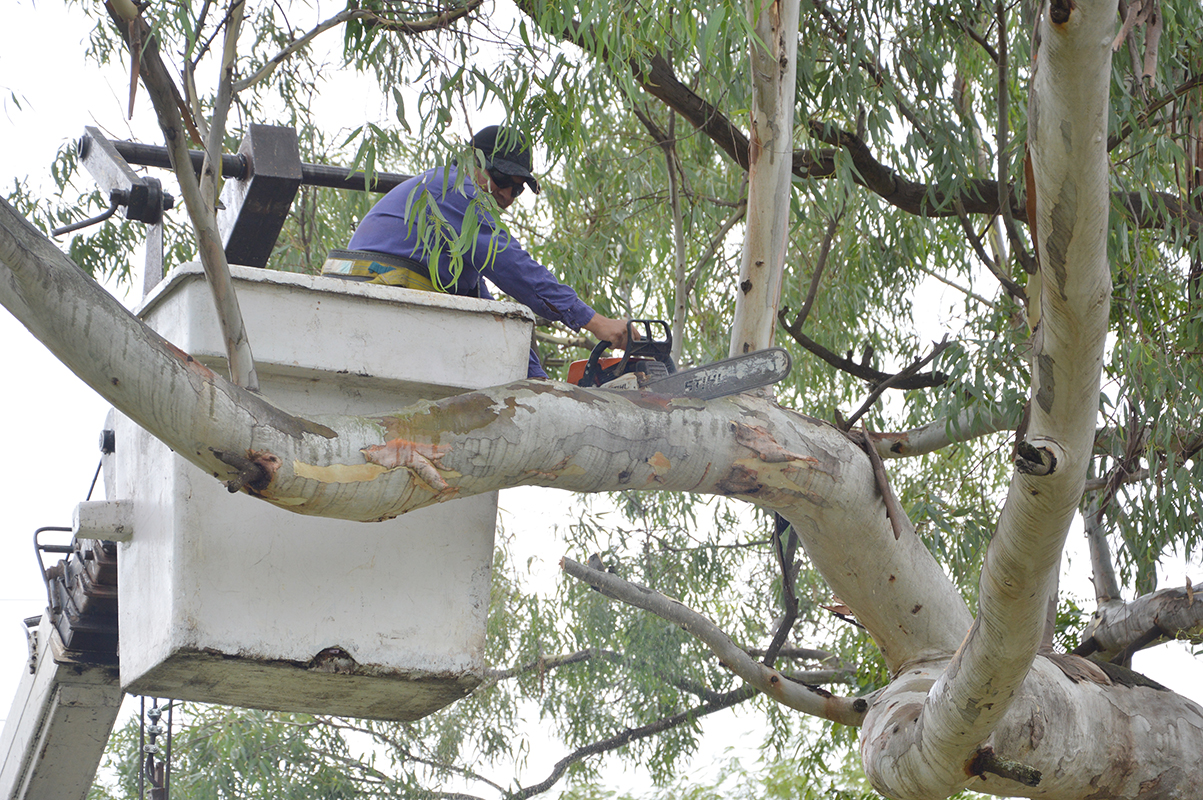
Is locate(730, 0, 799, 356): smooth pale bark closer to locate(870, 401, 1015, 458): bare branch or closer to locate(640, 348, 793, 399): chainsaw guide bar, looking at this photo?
locate(640, 348, 793, 399): chainsaw guide bar

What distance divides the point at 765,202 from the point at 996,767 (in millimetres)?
1533

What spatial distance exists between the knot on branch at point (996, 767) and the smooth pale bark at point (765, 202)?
3.77ft

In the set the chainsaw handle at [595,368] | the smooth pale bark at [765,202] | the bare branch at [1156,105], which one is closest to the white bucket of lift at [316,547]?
the chainsaw handle at [595,368]

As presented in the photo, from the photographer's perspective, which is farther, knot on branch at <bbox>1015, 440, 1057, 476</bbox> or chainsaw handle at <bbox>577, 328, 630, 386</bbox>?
chainsaw handle at <bbox>577, 328, 630, 386</bbox>

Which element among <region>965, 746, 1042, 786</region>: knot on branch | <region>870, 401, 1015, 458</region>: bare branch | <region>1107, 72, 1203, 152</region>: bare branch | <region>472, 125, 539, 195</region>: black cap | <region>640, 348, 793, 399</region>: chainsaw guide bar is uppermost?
<region>1107, 72, 1203, 152</region>: bare branch

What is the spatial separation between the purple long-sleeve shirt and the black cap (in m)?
0.15

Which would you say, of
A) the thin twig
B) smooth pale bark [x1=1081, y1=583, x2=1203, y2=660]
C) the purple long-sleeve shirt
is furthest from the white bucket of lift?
smooth pale bark [x1=1081, y1=583, x2=1203, y2=660]

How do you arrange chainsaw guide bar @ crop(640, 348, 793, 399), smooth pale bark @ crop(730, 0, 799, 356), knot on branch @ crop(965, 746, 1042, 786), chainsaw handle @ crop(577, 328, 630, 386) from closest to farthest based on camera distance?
knot on branch @ crop(965, 746, 1042, 786)
chainsaw guide bar @ crop(640, 348, 793, 399)
smooth pale bark @ crop(730, 0, 799, 356)
chainsaw handle @ crop(577, 328, 630, 386)

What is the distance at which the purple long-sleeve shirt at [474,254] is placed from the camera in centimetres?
316

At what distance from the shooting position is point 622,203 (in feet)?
19.9

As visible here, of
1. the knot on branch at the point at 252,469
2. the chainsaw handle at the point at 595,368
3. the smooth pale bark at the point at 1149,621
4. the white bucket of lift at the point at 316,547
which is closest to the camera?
the knot on branch at the point at 252,469

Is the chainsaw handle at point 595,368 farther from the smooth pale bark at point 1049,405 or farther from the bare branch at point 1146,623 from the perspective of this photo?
the bare branch at point 1146,623

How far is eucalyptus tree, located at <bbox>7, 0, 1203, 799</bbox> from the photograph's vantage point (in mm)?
2162

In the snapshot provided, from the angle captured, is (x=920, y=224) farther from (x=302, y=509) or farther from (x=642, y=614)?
(x=302, y=509)
